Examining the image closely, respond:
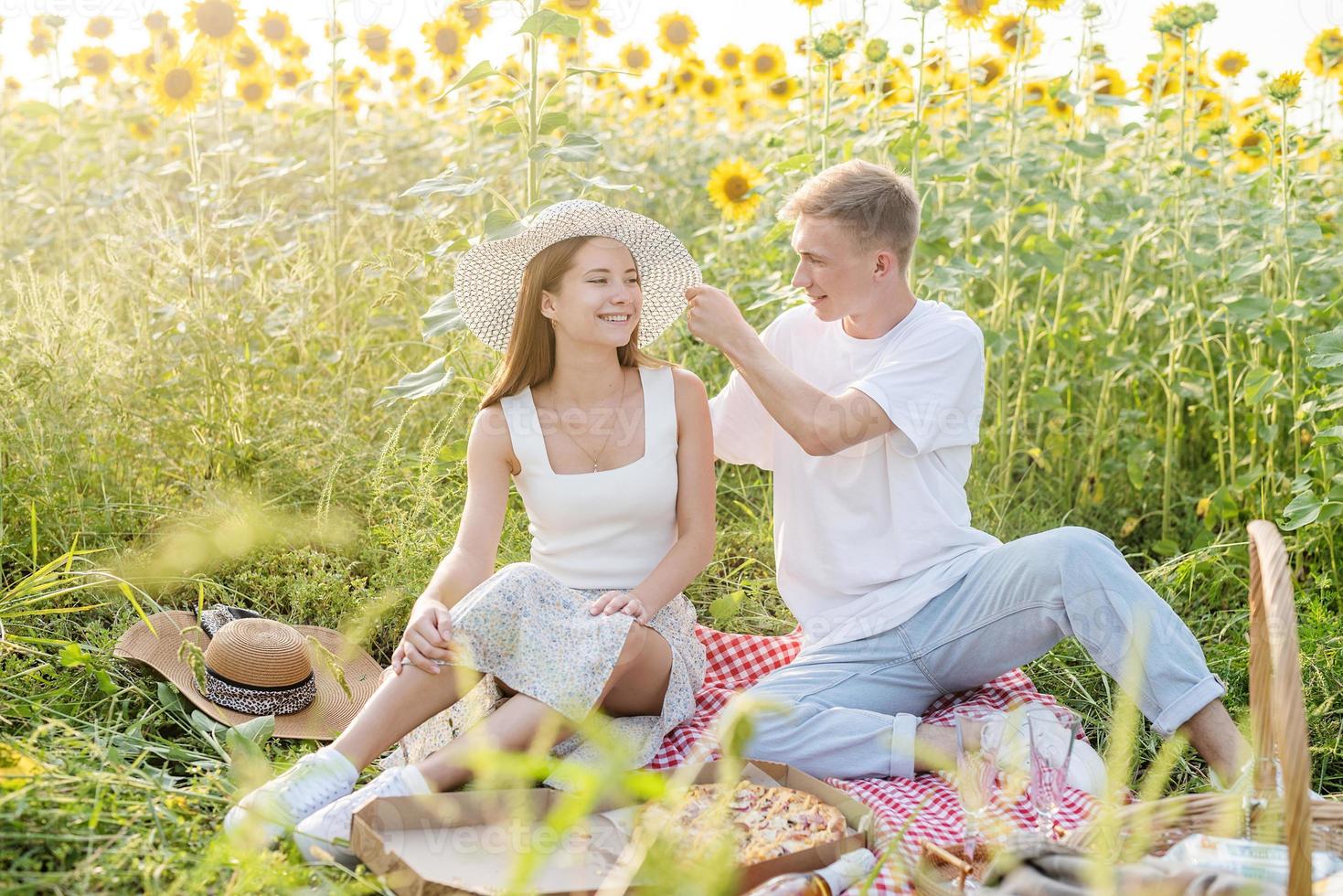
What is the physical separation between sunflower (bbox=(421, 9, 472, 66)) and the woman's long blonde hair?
1945mm

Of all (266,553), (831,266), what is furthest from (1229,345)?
(266,553)

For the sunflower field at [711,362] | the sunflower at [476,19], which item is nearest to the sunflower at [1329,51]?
the sunflower field at [711,362]

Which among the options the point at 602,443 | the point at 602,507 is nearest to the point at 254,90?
the point at 602,443

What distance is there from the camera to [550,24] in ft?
10.1

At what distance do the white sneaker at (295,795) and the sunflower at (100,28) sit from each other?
4185mm

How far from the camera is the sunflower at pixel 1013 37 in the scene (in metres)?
4.29

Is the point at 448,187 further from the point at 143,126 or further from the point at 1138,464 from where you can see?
the point at 143,126

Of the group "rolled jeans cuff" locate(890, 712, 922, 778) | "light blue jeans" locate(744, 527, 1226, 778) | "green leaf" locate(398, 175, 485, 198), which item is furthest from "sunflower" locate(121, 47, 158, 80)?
"rolled jeans cuff" locate(890, 712, 922, 778)

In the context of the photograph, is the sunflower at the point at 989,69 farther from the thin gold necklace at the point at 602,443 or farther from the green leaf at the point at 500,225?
the thin gold necklace at the point at 602,443

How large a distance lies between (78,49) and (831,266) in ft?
13.3

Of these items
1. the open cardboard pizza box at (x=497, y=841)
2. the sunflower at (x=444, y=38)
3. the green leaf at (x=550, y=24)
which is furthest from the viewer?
the sunflower at (x=444, y=38)

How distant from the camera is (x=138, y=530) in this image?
3.67 m

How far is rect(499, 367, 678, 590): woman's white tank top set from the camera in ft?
9.30

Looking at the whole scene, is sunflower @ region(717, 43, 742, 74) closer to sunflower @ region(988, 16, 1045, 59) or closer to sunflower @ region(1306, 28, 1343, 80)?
sunflower @ region(988, 16, 1045, 59)
